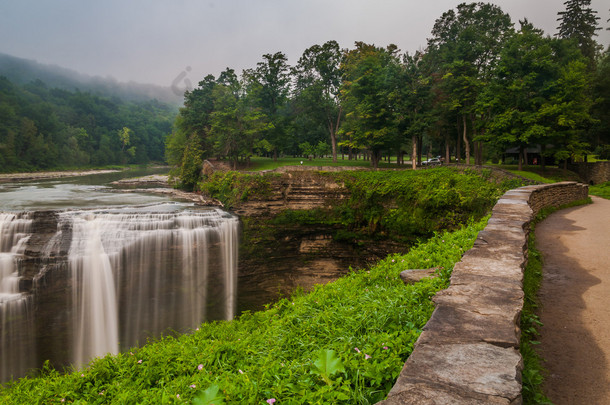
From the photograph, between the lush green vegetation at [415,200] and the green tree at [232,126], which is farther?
the green tree at [232,126]

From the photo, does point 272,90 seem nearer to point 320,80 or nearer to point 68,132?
point 320,80

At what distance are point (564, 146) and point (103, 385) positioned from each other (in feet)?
106

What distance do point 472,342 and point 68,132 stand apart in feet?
308

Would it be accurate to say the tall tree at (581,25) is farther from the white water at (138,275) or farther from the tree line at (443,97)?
the white water at (138,275)

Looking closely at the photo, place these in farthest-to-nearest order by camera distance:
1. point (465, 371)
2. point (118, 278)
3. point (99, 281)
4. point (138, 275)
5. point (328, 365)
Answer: point (138, 275)
point (118, 278)
point (99, 281)
point (328, 365)
point (465, 371)

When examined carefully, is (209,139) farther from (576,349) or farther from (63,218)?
(576,349)

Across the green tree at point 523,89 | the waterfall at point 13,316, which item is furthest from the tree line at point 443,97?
the waterfall at point 13,316

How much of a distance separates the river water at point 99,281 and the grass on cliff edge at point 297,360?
8269 millimetres

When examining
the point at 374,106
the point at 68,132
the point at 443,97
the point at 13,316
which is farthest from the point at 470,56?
the point at 68,132

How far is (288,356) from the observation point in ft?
12.4

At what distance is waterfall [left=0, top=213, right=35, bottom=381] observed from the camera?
38.9 feet

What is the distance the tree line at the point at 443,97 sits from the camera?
23.7 meters

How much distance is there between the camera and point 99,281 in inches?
556

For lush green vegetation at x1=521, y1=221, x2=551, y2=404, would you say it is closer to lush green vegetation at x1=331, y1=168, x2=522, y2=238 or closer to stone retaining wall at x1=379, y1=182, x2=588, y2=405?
stone retaining wall at x1=379, y1=182, x2=588, y2=405
